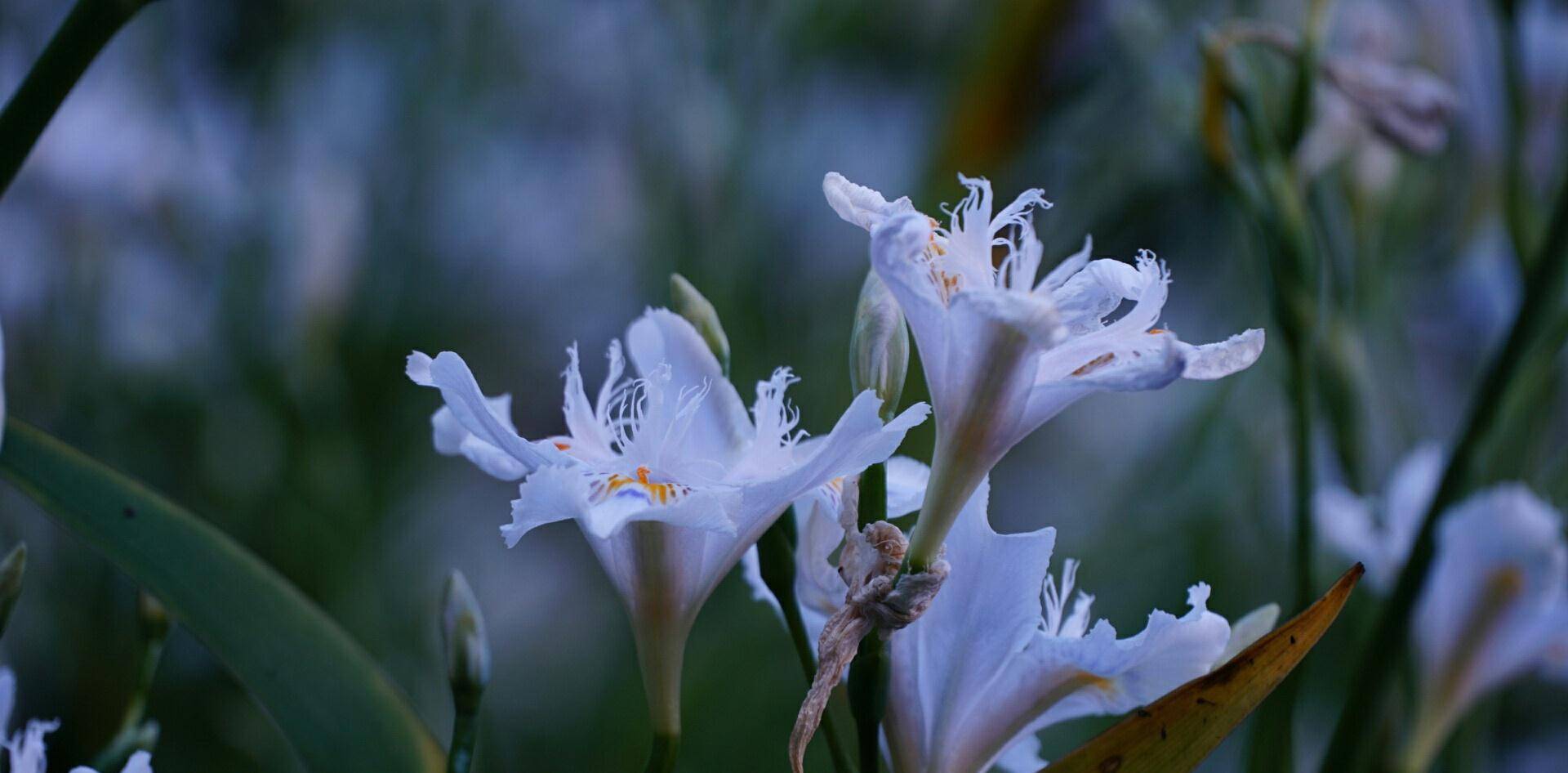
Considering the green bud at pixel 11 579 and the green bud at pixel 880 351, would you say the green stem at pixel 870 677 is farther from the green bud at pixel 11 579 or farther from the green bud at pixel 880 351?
the green bud at pixel 11 579

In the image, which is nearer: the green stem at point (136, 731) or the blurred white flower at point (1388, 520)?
the green stem at point (136, 731)

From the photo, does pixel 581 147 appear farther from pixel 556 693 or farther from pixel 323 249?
pixel 556 693

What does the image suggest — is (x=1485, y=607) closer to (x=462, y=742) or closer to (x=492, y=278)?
(x=462, y=742)

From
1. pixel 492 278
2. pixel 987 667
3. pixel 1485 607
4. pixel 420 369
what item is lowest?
pixel 1485 607

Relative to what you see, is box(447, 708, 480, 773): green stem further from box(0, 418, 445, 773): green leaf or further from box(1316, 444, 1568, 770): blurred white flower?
box(1316, 444, 1568, 770): blurred white flower

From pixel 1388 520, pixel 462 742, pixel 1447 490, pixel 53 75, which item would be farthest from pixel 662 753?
pixel 1388 520

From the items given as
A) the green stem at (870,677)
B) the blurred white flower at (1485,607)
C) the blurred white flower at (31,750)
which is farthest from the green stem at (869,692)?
the blurred white flower at (1485,607)
